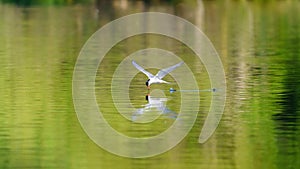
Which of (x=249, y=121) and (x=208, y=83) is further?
(x=208, y=83)

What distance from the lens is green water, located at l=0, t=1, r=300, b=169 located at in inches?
650

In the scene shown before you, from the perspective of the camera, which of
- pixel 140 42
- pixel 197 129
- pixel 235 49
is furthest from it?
pixel 140 42

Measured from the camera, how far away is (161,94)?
23344mm

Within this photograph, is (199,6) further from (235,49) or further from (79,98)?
(79,98)

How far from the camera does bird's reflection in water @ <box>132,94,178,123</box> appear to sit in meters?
20.0

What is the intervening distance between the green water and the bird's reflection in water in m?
0.22

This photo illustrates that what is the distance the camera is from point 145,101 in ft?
72.7

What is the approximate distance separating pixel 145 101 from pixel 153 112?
5.00ft

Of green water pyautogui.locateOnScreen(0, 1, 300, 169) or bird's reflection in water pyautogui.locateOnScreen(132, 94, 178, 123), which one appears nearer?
green water pyautogui.locateOnScreen(0, 1, 300, 169)

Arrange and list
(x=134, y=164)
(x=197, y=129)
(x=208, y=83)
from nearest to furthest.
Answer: (x=134, y=164)
(x=197, y=129)
(x=208, y=83)

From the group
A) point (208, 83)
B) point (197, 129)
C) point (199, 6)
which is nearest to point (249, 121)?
point (197, 129)

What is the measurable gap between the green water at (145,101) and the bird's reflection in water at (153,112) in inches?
8.7

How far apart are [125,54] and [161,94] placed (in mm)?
10165

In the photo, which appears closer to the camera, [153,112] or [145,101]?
[153,112]
